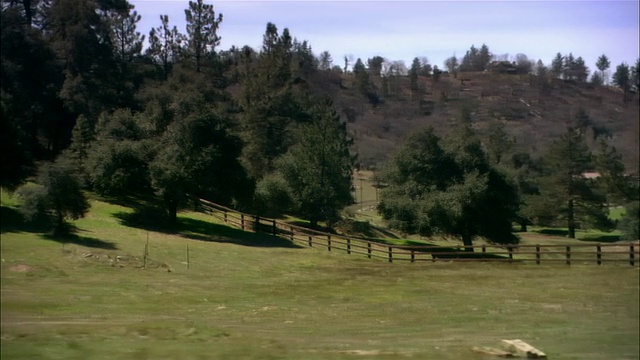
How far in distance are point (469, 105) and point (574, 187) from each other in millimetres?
47743

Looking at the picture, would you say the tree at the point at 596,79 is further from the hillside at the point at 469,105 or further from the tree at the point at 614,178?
the tree at the point at 614,178

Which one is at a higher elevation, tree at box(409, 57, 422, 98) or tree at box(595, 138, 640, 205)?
tree at box(409, 57, 422, 98)

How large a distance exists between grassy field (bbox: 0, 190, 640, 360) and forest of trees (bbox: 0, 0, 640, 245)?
281 centimetres

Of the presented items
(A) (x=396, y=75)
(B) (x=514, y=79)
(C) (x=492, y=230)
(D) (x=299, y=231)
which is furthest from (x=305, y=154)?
(A) (x=396, y=75)

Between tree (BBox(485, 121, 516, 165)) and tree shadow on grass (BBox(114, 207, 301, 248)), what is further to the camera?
tree (BBox(485, 121, 516, 165))

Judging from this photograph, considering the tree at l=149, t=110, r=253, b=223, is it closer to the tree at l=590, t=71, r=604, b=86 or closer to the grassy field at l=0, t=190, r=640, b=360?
the grassy field at l=0, t=190, r=640, b=360

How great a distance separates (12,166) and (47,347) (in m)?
8.60

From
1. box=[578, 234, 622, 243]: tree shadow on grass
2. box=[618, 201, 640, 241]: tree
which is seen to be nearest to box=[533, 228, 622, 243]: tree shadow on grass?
box=[578, 234, 622, 243]: tree shadow on grass

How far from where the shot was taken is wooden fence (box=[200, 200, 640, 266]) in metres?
28.7

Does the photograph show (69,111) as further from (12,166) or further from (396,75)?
(396,75)

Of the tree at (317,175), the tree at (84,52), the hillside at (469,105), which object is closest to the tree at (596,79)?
the hillside at (469,105)

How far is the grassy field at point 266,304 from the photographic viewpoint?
39.9 ft

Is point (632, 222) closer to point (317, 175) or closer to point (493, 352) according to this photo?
point (493, 352)

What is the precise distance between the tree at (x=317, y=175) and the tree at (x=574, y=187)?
13.3 m
